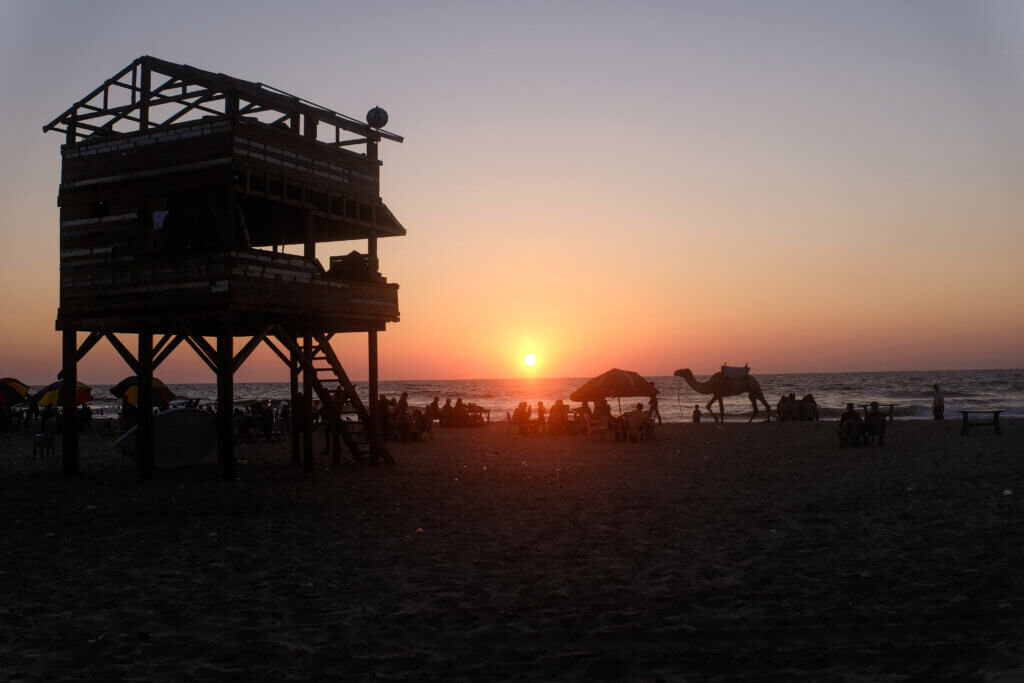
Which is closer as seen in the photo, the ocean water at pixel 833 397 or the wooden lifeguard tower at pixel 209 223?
the wooden lifeguard tower at pixel 209 223

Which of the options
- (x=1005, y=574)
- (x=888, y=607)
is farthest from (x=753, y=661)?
(x=1005, y=574)

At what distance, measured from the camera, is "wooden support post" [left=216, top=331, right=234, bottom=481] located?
1716 centimetres

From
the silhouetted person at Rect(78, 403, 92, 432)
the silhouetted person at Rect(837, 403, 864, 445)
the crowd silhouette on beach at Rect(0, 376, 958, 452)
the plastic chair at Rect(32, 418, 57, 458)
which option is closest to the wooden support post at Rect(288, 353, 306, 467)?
the crowd silhouette on beach at Rect(0, 376, 958, 452)

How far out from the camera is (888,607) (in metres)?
7.43

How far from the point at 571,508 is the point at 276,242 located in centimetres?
1312

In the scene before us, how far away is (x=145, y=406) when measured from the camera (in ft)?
60.0

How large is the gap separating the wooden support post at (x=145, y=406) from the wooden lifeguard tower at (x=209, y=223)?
0.09 feet

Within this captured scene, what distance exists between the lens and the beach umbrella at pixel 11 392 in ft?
112

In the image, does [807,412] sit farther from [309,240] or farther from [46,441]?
[46,441]

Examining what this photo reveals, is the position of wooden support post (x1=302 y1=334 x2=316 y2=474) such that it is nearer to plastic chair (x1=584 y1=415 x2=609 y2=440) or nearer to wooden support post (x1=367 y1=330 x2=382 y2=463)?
wooden support post (x1=367 y1=330 x2=382 y2=463)

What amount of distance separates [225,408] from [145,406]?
8.16ft

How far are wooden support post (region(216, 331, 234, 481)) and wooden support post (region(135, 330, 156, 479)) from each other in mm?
2098

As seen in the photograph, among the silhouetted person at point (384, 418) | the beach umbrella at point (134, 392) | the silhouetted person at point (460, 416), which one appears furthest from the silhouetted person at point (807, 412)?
the beach umbrella at point (134, 392)

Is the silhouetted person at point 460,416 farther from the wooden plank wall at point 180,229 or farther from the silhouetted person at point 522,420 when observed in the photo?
the wooden plank wall at point 180,229
